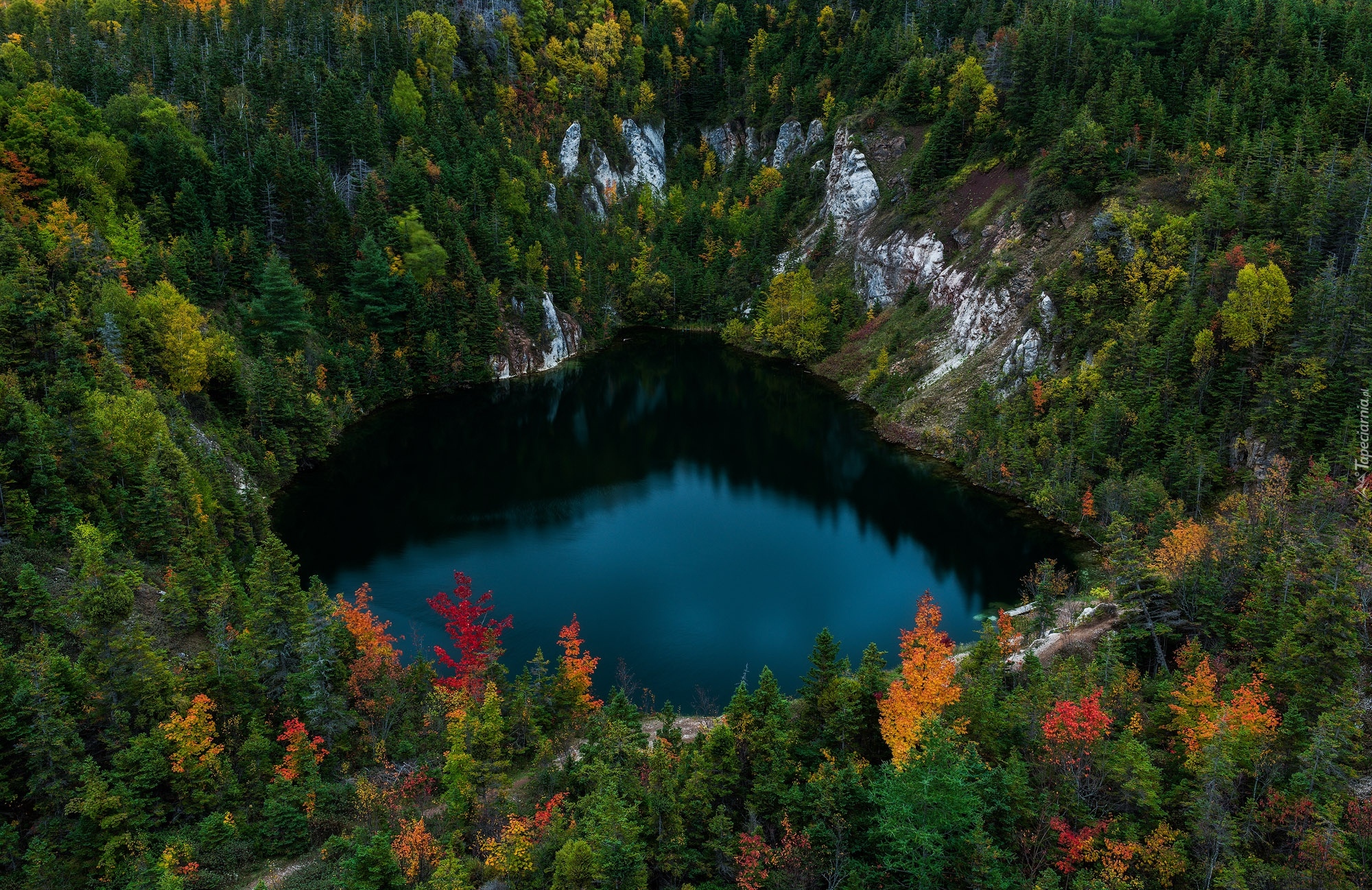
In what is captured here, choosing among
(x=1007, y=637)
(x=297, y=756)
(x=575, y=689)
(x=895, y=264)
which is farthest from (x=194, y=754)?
(x=895, y=264)

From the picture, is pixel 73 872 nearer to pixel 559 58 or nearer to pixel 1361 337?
pixel 1361 337

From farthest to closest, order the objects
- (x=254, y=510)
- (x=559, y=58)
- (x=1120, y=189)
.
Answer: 1. (x=559, y=58)
2. (x=1120, y=189)
3. (x=254, y=510)

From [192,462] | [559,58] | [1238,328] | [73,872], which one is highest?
[559,58]

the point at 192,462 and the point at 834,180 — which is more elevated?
the point at 834,180

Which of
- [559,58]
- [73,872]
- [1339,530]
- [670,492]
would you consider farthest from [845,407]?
[559,58]

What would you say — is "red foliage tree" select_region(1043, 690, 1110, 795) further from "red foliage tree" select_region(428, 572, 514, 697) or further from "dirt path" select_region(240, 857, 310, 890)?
"dirt path" select_region(240, 857, 310, 890)

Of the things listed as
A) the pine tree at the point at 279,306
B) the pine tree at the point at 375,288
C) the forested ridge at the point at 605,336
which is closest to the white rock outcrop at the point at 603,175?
the forested ridge at the point at 605,336

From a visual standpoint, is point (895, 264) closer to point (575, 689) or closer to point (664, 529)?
point (664, 529)

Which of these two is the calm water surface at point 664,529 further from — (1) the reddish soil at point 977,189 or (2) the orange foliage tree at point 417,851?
(1) the reddish soil at point 977,189
